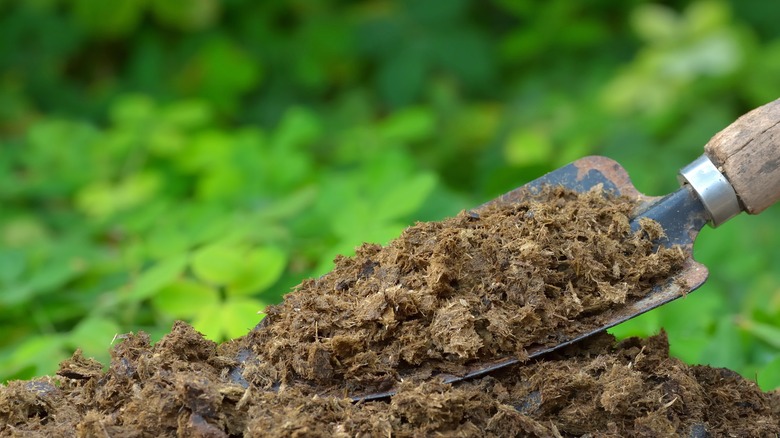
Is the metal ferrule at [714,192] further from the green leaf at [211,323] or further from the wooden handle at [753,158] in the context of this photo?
the green leaf at [211,323]

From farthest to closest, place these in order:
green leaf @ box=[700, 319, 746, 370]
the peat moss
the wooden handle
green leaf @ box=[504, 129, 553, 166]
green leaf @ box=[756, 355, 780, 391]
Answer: green leaf @ box=[504, 129, 553, 166]
green leaf @ box=[700, 319, 746, 370]
green leaf @ box=[756, 355, 780, 391]
the wooden handle
the peat moss

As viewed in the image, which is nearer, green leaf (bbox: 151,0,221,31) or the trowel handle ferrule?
the trowel handle ferrule

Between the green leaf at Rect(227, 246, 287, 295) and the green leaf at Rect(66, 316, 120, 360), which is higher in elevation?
the green leaf at Rect(227, 246, 287, 295)

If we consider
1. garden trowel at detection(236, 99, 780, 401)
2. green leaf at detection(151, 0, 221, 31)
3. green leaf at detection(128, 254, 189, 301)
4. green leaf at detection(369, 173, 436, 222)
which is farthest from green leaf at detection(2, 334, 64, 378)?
green leaf at detection(151, 0, 221, 31)

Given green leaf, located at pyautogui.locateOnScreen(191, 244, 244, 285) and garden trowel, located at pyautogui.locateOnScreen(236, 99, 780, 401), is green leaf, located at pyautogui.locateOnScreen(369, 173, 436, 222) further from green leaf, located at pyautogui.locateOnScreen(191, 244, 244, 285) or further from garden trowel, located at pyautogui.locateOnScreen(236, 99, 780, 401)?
garden trowel, located at pyautogui.locateOnScreen(236, 99, 780, 401)

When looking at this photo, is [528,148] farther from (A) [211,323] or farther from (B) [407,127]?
(A) [211,323]

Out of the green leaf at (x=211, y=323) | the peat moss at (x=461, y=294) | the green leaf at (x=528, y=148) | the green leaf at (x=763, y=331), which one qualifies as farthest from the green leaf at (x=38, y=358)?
the green leaf at (x=528, y=148)
